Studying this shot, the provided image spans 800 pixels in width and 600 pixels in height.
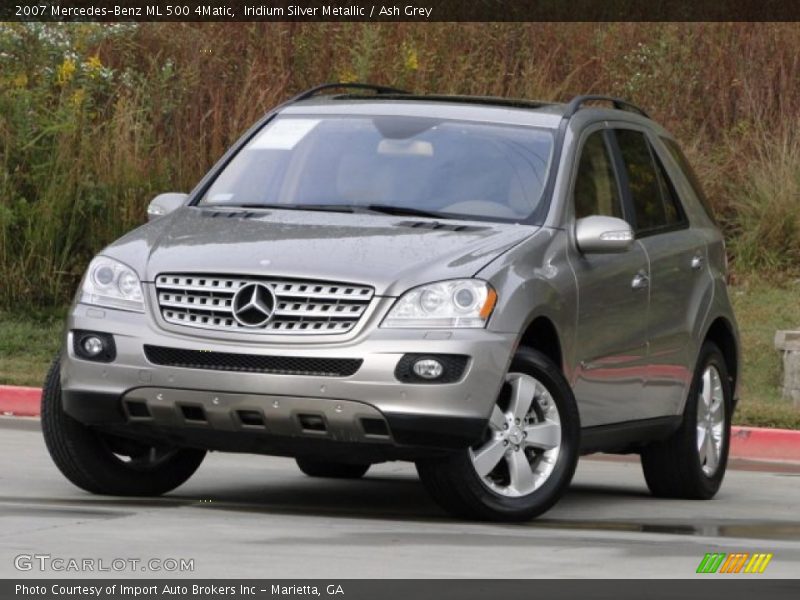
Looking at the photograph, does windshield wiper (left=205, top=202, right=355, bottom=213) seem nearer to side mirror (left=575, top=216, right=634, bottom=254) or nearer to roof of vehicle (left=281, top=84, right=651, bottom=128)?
roof of vehicle (left=281, top=84, right=651, bottom=128)

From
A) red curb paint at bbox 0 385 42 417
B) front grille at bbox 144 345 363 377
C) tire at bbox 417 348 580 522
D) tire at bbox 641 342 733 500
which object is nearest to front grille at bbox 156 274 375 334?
front grille at bbox 144 345 363 377

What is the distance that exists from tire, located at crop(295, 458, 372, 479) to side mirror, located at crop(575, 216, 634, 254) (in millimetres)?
2199

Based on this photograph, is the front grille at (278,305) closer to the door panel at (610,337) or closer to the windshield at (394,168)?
the windshield at (394,168)

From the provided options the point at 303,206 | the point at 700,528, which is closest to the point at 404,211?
the point at 303,206

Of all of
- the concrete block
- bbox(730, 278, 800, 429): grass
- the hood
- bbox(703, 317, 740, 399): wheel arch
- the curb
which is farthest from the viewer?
the concrete block

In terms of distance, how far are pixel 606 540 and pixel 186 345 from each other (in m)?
1.84

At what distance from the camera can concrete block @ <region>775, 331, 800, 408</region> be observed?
48.3 ft

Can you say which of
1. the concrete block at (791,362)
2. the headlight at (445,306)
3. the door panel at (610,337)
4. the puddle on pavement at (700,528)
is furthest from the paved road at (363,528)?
the concrete block at (791,362)

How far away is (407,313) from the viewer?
798 cm

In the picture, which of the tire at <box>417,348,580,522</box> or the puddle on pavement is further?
the puddle on pavement

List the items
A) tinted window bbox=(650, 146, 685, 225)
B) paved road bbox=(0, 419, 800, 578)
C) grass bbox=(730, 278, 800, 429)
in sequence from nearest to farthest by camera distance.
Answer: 1. paved road bbox=(0, 419, 800, 578)
2. tinted window bbox=(650, 146, 685, 225)
3. grass bbox=(730, 278, 800, 429)
